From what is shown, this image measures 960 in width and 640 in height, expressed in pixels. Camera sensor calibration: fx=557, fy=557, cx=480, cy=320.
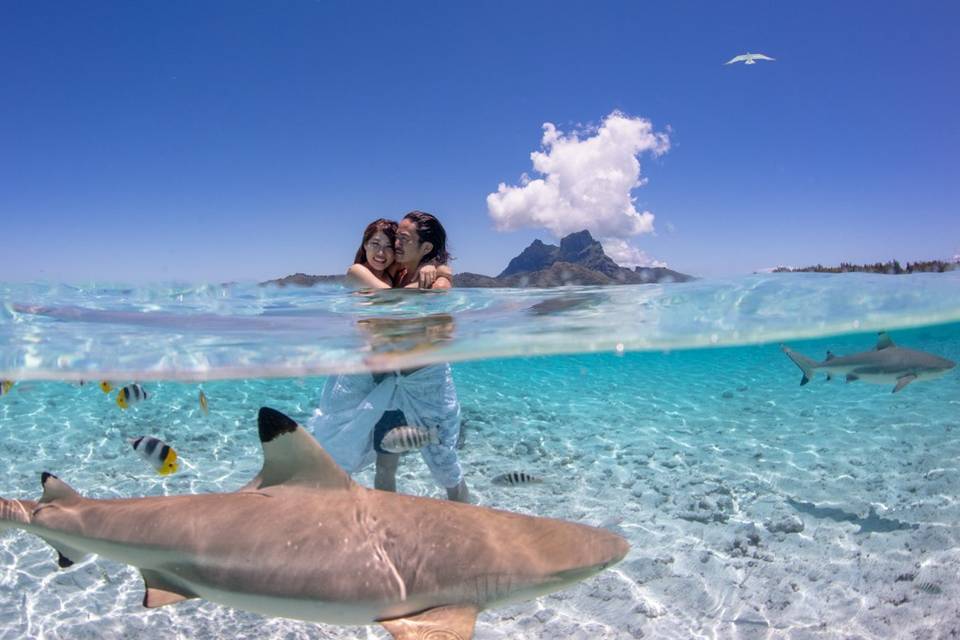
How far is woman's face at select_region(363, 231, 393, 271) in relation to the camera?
792 centimetres

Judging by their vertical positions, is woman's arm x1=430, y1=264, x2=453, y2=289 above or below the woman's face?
below

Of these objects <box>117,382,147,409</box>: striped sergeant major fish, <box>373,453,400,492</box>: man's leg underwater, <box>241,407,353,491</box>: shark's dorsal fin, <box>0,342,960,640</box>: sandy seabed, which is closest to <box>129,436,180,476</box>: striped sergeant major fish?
<box>117,382,147,409</box>: striped sergeant major fish

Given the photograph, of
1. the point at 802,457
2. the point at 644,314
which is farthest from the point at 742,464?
the point at 644,314

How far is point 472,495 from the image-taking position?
9805mm

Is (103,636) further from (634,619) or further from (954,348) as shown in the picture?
(954,348)

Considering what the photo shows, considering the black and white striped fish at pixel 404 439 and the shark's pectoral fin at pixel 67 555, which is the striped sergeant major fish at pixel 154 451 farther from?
the shark's pectoral fin at pixel 67 555

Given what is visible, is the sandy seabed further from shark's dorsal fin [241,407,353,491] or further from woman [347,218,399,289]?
woman [347,218,399,289]

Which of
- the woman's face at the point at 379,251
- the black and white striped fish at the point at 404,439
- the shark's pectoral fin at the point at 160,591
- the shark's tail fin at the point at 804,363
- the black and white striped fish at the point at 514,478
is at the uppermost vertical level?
the woman's face at the point at 379,251

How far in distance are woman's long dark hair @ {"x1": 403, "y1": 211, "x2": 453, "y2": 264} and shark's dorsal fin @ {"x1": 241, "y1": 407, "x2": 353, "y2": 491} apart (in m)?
4.71

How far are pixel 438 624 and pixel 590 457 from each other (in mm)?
10496

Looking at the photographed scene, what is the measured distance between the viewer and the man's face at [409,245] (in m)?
7.71

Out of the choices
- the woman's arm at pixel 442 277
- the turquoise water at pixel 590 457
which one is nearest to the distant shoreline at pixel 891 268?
the turquoise water at pixel 590 457

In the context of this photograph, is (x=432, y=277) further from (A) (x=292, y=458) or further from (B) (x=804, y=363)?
(B) (x=804, y=363)

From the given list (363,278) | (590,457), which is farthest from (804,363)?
(363,278)
